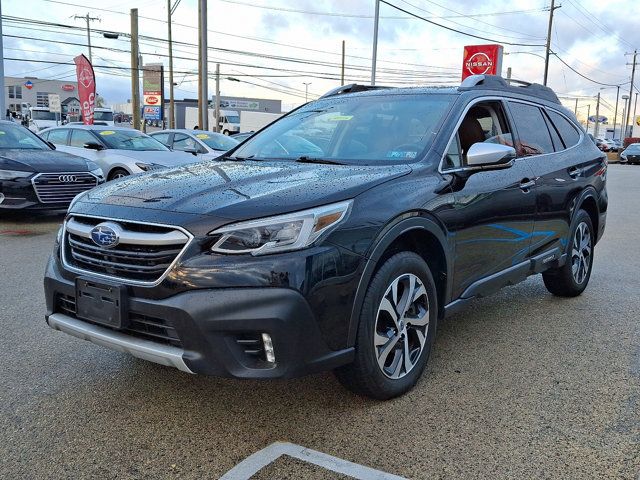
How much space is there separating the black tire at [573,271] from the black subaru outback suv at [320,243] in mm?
930

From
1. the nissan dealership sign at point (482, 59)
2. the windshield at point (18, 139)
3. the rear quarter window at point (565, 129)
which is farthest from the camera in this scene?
the nissan dealership sign at point (482, 59)

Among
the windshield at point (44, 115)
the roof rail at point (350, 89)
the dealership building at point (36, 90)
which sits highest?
the dealership building at point (36, 90)

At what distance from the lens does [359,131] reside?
403 centimetres

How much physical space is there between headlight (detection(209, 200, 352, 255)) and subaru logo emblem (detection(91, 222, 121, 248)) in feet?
1.65

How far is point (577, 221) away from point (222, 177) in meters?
3.37

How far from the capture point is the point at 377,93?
438 cm

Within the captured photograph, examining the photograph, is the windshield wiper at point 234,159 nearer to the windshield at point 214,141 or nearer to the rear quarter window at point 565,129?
the rear quarter window at point 565,129

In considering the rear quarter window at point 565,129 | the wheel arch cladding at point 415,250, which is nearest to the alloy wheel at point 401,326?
the wheel arch cladding at point 415,250

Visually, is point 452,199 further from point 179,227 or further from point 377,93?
point 179,227

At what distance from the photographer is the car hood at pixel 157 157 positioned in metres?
11.6

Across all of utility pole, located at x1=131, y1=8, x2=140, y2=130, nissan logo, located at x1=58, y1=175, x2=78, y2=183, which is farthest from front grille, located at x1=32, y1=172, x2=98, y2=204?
utility pole, located at x1=131, y1=8, x2=140, y2=130

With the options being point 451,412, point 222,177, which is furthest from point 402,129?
point 451,412

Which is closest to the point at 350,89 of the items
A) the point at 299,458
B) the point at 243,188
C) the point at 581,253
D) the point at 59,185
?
the point at 243,188

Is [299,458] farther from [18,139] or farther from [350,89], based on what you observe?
[18,139]
